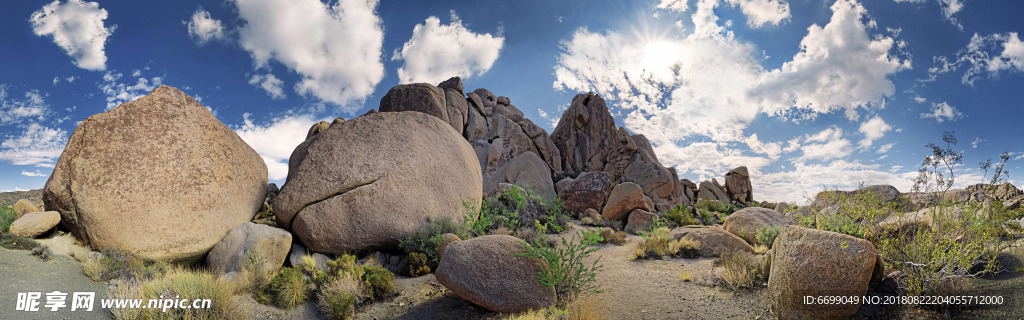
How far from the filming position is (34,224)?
322 inches

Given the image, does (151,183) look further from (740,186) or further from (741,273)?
Answer: (740,186)

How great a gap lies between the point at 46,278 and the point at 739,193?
4669cm

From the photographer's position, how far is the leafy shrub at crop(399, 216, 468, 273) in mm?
9117

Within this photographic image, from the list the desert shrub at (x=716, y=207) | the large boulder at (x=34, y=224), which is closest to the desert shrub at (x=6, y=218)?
the large boulder at (x=34, y=224)

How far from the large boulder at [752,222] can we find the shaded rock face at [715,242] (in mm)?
1393

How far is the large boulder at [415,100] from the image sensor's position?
28.2 m

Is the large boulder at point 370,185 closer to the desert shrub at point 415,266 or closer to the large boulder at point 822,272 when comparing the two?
the desert shrub at point 415,266

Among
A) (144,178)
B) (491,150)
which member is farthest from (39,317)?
(491,150)

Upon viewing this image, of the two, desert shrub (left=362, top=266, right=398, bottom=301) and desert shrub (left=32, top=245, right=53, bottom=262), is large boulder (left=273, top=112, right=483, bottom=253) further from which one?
desert shrub (left=32, top=245, right=53, bottom=262)

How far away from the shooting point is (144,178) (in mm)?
8719

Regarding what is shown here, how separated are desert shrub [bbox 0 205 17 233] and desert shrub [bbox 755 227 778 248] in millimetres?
17078

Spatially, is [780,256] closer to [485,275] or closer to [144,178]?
[485,275]

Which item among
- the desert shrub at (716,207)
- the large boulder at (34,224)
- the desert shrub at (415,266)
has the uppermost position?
the desert shrub at (716,207)

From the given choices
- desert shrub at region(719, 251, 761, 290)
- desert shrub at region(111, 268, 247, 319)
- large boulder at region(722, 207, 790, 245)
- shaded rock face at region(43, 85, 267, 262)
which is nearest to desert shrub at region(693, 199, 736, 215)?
large boulder at region(722, 207, 790, 245)
